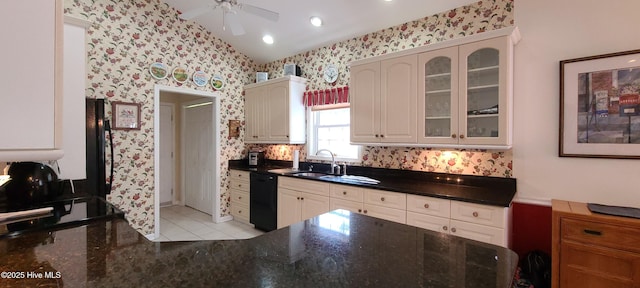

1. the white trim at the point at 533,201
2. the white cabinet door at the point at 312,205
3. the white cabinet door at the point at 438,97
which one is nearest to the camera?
the white trim at the point at 533,201

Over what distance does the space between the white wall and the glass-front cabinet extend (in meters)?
0.32

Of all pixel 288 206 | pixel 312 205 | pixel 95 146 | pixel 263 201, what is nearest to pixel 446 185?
pixel 312 205

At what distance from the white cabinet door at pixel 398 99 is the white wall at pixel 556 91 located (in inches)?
34.9

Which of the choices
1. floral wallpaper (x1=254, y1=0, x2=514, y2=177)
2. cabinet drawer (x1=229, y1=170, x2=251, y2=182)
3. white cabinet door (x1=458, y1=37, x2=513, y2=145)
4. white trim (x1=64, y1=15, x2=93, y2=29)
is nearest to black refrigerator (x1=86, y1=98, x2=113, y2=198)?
white trim (x1=64, y1=15, x2=93, y2=29)

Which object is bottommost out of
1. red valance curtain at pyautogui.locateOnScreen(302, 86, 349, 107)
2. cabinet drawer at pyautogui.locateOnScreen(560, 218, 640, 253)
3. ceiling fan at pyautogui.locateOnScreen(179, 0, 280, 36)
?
cabinet drawer at pyautogui.locateOnScreen(560, 218, 640, 253)

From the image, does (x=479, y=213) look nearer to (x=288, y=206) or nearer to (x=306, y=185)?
(x=306, y=185)

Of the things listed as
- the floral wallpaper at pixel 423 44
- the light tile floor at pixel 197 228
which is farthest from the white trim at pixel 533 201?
the light tile floor at pixel 197 228

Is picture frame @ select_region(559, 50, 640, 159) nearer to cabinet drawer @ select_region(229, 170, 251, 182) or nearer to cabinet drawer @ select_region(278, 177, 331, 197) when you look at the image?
cabinet drawer @ select_region(278, 177, 331, 197)

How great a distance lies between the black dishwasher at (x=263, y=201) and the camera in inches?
144

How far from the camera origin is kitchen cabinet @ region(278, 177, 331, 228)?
3.17m

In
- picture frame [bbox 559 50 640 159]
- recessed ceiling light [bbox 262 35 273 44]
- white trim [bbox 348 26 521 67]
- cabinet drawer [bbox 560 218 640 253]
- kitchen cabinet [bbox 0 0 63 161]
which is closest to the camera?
kitchen cabinet [bbox 0 0 63 161]

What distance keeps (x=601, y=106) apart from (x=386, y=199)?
182 centimetres

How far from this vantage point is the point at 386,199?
2648 millimetres

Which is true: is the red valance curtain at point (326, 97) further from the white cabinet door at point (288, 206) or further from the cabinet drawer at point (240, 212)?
the cabinet drawer at point (240, 212)
